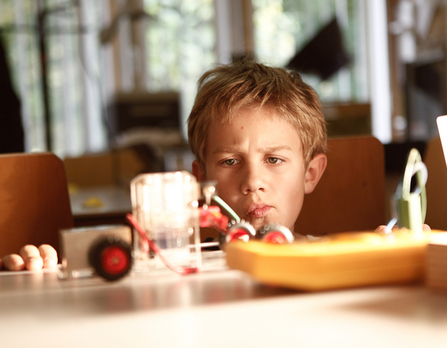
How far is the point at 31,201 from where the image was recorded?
1141mm

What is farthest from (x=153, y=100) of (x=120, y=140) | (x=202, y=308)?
(x=202, y=308)

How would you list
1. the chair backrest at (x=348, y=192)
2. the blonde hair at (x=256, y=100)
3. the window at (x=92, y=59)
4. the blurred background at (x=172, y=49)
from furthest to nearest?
the window at (x=92, y=59), the blurred background at (x=172, y=49), the chair backrest at (x=348, y=192), the blonde hair at (x=256, y=100)


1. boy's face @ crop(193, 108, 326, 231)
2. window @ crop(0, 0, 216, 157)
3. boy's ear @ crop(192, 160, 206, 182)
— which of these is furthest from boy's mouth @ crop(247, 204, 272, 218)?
window @ crop(0, 0, 216, 157)

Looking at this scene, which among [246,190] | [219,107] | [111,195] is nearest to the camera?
[246,190]

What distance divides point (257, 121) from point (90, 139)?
4.55 meters

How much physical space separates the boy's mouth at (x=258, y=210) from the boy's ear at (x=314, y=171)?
0.72 ft

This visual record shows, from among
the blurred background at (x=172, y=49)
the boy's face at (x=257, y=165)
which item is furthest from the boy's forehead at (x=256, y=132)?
the blurred background at (x=172, y=49)

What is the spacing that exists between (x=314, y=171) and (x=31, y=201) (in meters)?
0.66

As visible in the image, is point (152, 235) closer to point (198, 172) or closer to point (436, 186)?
point (198, 172)

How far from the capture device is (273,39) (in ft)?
16.9

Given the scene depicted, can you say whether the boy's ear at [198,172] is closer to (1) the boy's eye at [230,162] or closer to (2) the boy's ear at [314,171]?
(1) the boy's eye at [230,162]

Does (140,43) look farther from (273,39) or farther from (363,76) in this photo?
(363,76)

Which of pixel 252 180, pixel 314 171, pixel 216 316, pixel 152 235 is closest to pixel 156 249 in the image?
pixel 152 235

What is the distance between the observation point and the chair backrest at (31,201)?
3.62ft
